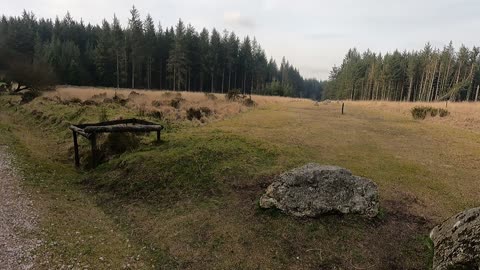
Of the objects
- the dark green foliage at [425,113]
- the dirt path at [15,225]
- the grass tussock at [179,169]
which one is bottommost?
the dirt path at [15,225]

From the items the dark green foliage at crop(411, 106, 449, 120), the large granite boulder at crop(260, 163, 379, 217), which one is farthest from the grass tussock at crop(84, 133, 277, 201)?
the dark green foliage at crop(411, 106, 449, 120)

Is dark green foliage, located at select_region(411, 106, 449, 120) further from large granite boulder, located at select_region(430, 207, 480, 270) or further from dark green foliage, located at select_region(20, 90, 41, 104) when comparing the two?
dark green foliage, located at select_region(20, 90, 41, 104)

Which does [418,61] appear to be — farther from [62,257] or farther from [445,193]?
Result: [62,257]

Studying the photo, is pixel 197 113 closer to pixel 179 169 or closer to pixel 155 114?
pixel 155 114

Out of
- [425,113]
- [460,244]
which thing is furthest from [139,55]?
[460,244]

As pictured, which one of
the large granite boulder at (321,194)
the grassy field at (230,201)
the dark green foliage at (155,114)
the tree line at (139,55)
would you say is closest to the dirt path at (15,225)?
the grassy field at (230,201)

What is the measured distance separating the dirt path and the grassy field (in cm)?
32

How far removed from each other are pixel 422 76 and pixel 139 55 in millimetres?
66916

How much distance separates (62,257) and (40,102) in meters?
26.3

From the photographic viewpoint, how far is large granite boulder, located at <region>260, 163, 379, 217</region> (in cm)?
794

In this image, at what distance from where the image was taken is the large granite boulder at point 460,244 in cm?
488

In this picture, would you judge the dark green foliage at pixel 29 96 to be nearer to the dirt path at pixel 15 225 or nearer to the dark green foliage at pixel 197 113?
the dark green foliage at pixel 197 113

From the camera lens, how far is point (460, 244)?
5.23 meters

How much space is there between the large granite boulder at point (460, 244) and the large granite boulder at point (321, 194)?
1918 millimetres
